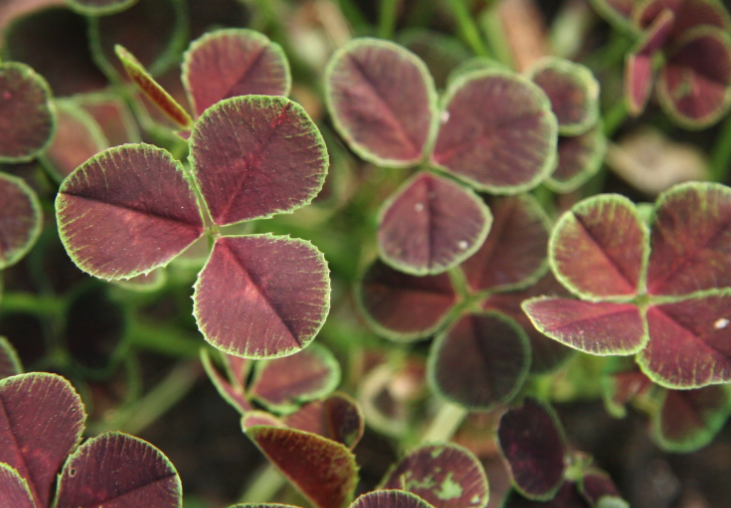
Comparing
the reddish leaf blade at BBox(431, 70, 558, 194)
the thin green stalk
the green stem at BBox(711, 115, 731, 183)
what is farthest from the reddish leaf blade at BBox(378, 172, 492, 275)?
the green stem at BBox(711, 115, 731, 183)

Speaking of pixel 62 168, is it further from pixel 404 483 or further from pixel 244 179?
pixel 404 483

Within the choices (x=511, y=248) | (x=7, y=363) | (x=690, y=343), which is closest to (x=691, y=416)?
(x=690, y=343)

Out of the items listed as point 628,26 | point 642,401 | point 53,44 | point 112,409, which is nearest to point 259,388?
point 112,409

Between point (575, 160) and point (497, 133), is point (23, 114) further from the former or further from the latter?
point (575, 160)

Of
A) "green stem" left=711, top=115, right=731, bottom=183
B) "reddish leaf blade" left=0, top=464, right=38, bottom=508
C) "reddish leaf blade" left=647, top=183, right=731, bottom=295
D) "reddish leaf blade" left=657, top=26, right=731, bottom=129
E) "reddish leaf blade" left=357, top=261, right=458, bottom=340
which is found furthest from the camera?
"green stem" left=711, top=115, right=731, bottom=183

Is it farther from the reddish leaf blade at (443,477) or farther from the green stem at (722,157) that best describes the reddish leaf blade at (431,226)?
the green stem at (722,157)

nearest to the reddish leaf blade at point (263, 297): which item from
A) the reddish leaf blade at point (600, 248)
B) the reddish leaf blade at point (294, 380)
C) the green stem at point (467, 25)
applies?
the reddish leaf blade at point (294, 380)

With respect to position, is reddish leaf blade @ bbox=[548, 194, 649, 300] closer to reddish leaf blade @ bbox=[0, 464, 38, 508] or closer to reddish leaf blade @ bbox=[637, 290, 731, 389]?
reddish leaf blade @ bbox=[637, 290, 731, 389]
